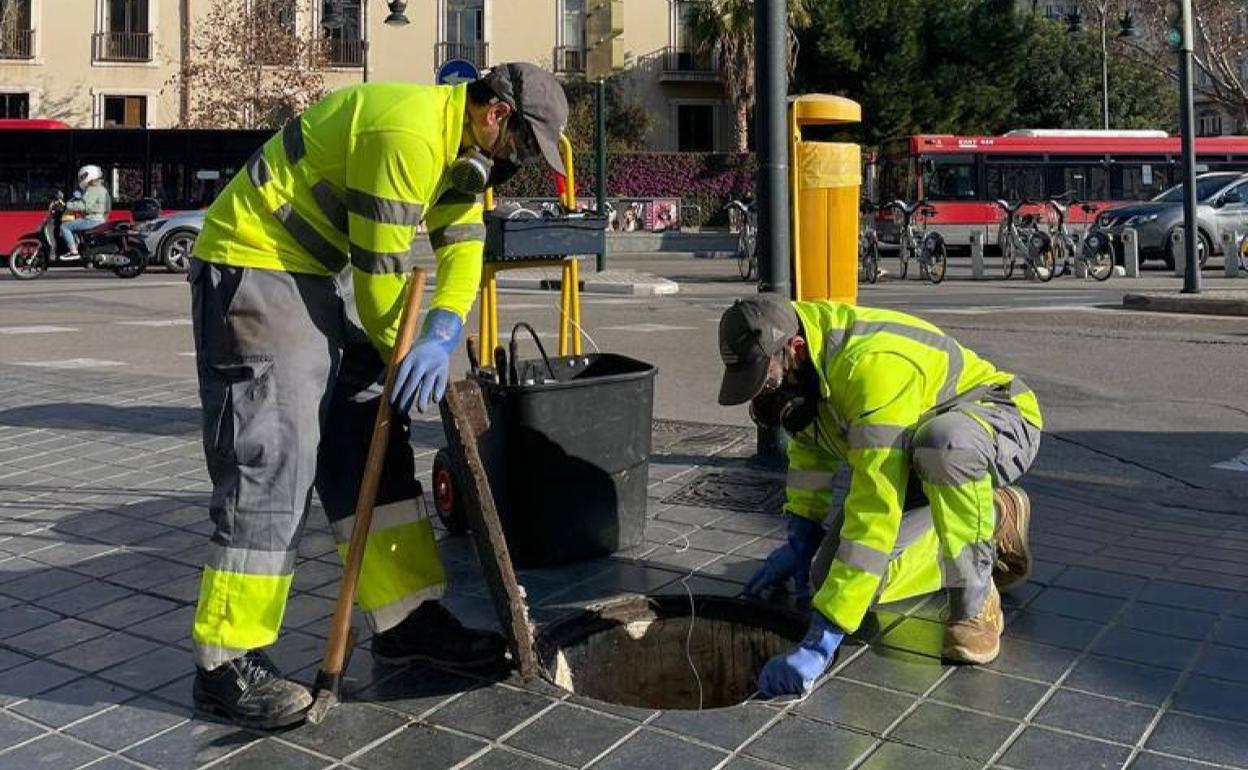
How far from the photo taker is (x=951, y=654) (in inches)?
139

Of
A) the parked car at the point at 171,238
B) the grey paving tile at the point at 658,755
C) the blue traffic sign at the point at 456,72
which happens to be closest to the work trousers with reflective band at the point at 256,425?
the grey paving tile at the point at 658,755

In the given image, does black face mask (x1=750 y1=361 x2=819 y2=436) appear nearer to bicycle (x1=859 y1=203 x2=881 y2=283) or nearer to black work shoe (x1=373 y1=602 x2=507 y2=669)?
black work shoe (x1=373 y1=602 x2=507 y2=669)

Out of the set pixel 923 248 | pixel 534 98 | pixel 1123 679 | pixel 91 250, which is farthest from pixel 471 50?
pixel 1123 679

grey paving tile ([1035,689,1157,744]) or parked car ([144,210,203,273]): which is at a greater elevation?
parked car ([144,210,203,273])

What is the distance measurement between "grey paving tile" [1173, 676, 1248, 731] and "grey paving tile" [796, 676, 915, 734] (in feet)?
2.37

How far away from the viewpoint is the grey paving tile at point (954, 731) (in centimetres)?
300

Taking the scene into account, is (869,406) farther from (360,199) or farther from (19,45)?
(19,45)

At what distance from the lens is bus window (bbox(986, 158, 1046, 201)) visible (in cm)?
2914

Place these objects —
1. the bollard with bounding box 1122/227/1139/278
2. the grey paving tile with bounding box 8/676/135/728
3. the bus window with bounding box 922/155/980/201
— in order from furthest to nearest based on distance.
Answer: the bus window with bounding box 922/155/980/201 → the bollard with bounding box 1122/227/1139/278 → the grey paving tile with bounding box 8/676/135/728

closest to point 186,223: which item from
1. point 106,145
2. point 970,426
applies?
point 106,145

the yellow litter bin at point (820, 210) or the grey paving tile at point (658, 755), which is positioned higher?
the yellow litter bin at point (820, 210)

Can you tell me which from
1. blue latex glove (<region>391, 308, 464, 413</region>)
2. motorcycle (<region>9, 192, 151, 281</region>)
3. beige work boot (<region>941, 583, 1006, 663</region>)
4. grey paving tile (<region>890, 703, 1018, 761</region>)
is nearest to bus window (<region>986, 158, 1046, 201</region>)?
motorcycle (<region>9, 192, 151, 281</region>)

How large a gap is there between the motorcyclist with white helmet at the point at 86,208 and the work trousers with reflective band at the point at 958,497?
2132 centimetres

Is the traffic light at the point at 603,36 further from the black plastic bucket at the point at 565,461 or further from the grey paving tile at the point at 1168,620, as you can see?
the grey paving tile at the point at 1168,620
